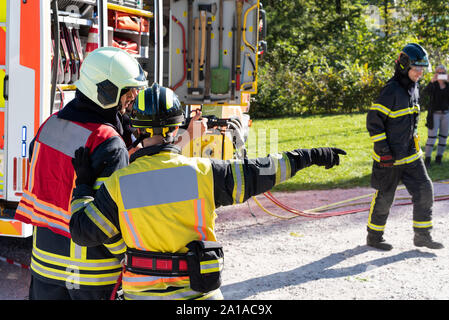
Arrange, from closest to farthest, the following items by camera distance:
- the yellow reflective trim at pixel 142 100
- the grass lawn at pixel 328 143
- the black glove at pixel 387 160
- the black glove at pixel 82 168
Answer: the yellow reflective trim at pixel 142 100
the black glove at pixel 82 168
the black glove at pixel 387 160
the grass lawn at pixel 328 143

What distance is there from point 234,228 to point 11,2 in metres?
3.49

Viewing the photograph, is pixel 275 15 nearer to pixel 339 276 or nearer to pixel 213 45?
pixel 213 45

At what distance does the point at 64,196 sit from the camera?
2852 mm

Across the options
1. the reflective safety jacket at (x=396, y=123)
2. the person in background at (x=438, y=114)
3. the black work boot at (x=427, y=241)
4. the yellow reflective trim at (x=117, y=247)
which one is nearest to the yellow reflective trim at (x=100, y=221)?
the yellow reflective trim at (x=117, y=247)

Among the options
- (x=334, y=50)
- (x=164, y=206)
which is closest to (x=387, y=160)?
(x=164, y=206)

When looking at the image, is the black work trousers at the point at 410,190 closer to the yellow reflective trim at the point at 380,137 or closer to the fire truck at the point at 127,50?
the yellow reflective trim at the point at 380,137

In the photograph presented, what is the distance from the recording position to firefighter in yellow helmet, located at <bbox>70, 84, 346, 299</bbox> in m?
2.44

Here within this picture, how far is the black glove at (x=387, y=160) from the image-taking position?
18.8ft

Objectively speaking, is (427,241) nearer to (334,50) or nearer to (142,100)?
(142,100)

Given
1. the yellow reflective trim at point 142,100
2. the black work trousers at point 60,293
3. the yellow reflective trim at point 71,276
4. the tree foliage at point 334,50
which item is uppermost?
the tree foliage at point 334,50

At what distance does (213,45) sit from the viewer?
25.2 feet

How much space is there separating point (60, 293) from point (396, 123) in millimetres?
3928

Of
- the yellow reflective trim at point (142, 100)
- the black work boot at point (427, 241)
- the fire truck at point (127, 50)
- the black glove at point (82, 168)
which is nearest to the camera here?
the yellow reflective trim at point (142, 100)

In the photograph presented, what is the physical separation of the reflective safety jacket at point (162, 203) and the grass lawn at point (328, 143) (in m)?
1.43
